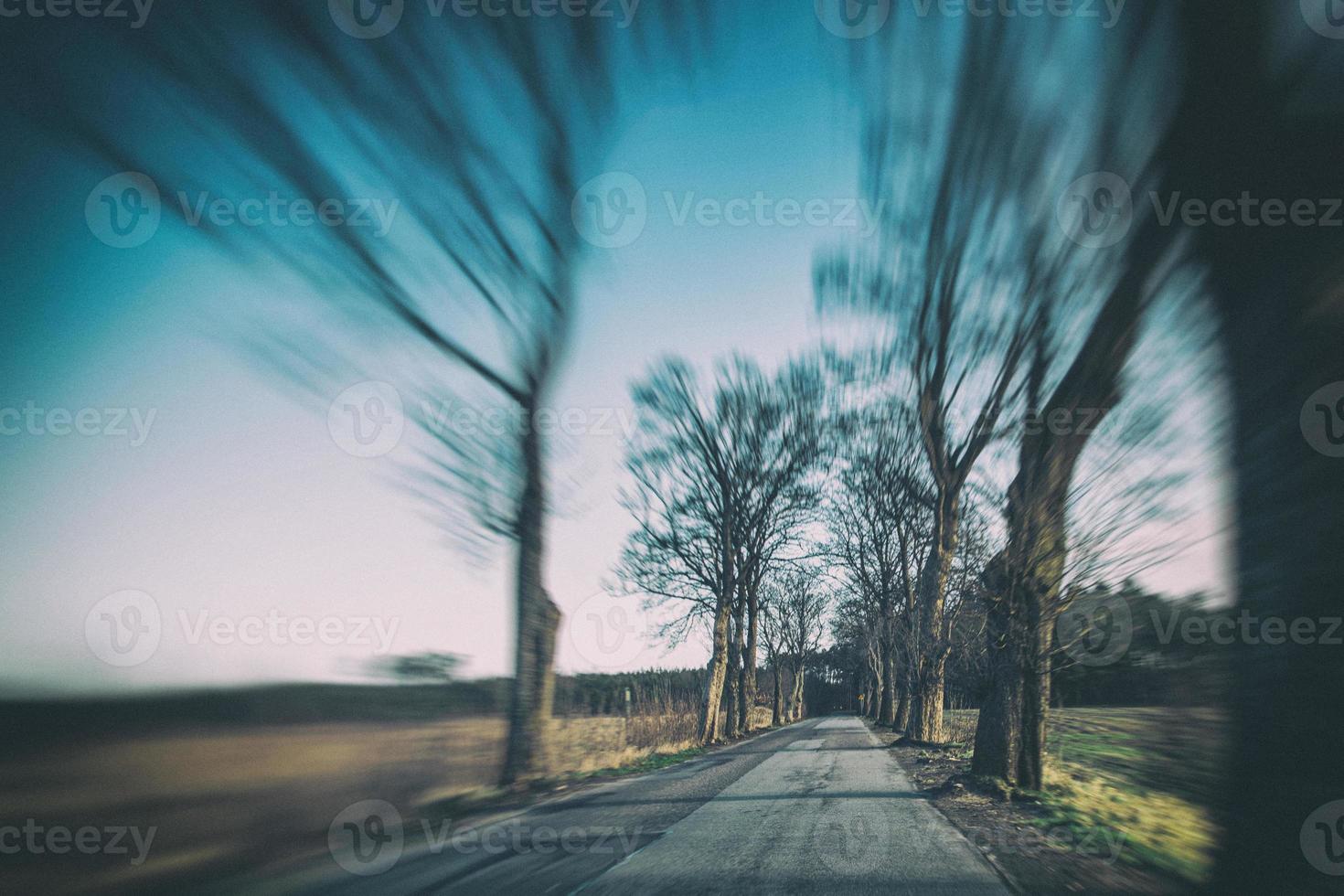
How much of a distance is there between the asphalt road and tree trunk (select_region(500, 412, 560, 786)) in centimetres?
72

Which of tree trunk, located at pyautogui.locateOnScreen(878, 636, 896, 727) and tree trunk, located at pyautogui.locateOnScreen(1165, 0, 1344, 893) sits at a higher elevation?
tree trunk, located at pyautogui.locateOnScreen(1165, 0, 1344, 893)

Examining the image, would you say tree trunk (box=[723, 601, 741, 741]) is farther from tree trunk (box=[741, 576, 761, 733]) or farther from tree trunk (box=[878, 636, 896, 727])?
tree trunk (box=[878, 636, 896, 727])

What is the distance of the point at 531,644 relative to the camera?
31.7ft

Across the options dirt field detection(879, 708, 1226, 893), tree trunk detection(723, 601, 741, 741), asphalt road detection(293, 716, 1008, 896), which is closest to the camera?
dirt field detection(879, 708, 1226, 893)

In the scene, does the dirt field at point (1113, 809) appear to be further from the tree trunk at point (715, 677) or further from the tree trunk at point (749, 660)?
the tree trunk at point (749, 660)

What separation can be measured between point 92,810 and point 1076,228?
877 centimetres

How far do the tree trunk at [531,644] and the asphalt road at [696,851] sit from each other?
0.72 m

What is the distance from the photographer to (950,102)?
5.21 m

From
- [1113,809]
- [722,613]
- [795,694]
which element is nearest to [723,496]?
[722,613]

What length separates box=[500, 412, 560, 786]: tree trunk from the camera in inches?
372

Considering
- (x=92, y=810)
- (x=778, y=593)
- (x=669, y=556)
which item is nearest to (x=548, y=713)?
(x=92, y=810)

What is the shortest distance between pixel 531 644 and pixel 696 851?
4113 mm

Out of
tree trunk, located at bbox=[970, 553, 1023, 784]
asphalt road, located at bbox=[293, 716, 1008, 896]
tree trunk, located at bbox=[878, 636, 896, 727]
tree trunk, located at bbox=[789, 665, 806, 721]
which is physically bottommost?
tree trunk, located at bbox=[789, 665, 806, 721]

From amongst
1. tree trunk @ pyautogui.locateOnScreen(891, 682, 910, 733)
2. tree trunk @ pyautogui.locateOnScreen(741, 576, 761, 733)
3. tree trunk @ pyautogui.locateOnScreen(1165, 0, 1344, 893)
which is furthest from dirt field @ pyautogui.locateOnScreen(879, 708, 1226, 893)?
tree trunk @ pyautogui.locateOnScreen(891, 682, 910, 733)
